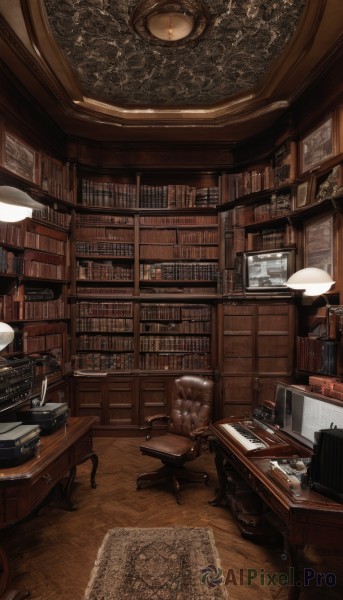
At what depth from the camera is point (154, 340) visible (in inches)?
181

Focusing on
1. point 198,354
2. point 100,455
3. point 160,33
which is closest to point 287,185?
point 160,33

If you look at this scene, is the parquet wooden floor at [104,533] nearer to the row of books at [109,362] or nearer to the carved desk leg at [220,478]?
the carved desk leg at [220,478]

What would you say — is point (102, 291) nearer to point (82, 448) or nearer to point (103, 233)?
point (103, 233)

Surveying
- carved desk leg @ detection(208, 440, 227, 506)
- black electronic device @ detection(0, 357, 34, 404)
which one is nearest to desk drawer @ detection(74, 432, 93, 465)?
black electronic device @ detection(0, 357, 34, 404)

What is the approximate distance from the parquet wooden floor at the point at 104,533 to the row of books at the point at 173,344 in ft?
4.82

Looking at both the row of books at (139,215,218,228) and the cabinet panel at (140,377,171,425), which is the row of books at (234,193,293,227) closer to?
the row of books at (139,215,218,228)

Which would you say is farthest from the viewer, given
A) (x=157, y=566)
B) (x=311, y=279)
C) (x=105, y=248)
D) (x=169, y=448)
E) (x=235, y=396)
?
(x=105, y=248)

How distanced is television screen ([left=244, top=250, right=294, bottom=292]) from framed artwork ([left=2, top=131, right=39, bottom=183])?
2.53 metres

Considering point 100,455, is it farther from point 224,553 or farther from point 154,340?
point 224,553

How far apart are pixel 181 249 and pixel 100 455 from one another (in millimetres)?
2610

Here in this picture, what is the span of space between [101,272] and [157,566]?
321 cm

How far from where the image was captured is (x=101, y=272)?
15.1 feet

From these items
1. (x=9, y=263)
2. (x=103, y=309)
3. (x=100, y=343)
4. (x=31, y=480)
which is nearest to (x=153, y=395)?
(x=100, y=343)

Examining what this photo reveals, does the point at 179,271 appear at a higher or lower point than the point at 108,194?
lower
